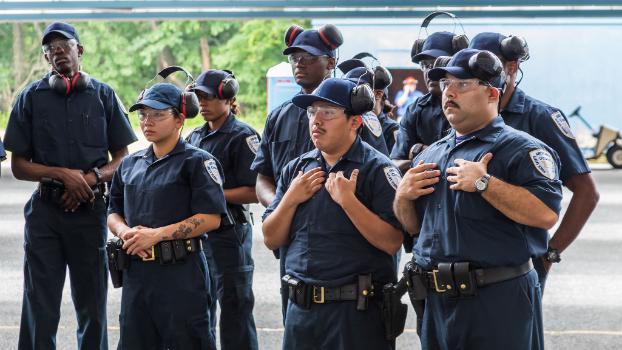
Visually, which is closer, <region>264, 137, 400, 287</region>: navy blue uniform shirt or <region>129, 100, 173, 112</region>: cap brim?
<region>264, 137, 400, 287</region>: navy blue uniform shirt

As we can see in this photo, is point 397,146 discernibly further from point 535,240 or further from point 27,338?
point 27,338

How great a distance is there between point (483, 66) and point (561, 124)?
111 cm

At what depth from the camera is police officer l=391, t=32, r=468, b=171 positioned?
19.5ft

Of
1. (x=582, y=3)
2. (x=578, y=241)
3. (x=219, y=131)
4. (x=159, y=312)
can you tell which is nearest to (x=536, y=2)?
(x=582, y=3)

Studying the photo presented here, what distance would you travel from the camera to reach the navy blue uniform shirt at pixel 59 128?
669 cm

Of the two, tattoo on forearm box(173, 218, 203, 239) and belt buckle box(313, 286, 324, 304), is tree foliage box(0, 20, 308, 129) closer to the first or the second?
tattoo on forearm box(173, 218, 203, 239)

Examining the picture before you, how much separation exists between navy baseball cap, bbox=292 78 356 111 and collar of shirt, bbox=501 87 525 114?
92 cm

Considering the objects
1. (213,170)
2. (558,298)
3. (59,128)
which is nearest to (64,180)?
(59,128)

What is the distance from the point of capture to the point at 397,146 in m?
6.17

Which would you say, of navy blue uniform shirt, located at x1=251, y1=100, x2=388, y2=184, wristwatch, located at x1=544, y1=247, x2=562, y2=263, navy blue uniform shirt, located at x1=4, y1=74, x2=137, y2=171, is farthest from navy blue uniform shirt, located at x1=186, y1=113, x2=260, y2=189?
wristwatch, located at x1=544, y1=247, x2=562, y2=263

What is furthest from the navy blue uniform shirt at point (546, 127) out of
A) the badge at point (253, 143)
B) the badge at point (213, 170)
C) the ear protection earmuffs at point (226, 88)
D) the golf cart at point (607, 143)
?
the golf cart at point (607, 143)

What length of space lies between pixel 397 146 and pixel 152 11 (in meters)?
17.3

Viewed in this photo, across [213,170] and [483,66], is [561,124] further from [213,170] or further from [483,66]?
[213,170]

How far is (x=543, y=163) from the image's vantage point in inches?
170
